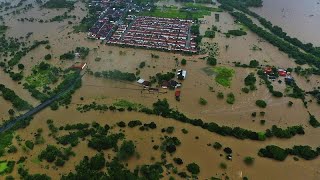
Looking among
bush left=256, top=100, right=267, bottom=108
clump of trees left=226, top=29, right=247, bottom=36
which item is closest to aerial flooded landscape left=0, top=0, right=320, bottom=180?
bush left=256, top=100, right=267, bottom=108

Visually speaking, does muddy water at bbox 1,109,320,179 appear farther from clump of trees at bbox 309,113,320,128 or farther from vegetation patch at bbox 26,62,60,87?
vegetation patch at bbox 26,62,60,87

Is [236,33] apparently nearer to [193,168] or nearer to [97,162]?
[193,168]

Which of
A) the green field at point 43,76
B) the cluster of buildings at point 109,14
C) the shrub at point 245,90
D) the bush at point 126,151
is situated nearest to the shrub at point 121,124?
the bush at point 126,151

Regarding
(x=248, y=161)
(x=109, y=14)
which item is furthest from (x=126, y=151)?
(x=109, y=14)

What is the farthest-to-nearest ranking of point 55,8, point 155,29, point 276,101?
point 55,8, point 155,29, point 276,101

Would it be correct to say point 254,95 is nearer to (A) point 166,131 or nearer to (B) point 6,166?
(A) point 166,131

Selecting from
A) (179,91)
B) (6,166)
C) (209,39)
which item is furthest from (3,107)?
(209,39)
